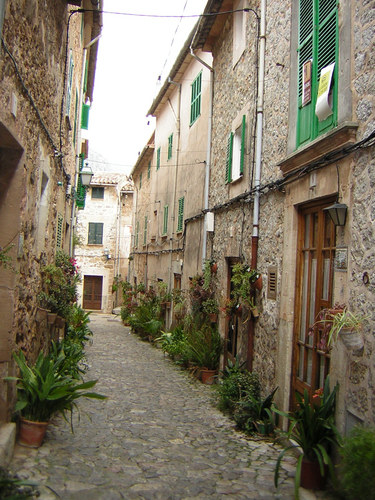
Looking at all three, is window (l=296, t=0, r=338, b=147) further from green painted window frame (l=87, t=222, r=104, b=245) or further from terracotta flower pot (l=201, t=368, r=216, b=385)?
green painted window frame (l=87, t=222, r=104, b=245)

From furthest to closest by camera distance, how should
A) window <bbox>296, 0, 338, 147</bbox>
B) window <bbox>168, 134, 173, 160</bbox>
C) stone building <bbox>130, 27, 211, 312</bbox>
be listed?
1. window <bbox>168, 134, 173, 160</bbox>
2. stone building <bbox>130, 27, 211, 312</bbox>
3. window <bbox>296, 0, 338, 147</bbox>

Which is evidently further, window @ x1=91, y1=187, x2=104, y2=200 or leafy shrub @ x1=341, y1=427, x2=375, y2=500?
window @ x1=91, y1=187, x2=104, y2=200

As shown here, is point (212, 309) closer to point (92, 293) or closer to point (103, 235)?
point (92, 293)

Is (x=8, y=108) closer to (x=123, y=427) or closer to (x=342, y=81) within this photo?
(x=342, y=81)

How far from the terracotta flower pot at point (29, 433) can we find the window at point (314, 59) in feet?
13.6

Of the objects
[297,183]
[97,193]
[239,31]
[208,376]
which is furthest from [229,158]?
[97,193]

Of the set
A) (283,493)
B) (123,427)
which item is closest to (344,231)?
(283,493)

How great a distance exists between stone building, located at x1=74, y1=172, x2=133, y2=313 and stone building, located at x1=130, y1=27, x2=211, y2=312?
29.7 feet

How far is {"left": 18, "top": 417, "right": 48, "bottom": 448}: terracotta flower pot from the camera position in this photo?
4.68 m

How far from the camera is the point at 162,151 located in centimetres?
1784

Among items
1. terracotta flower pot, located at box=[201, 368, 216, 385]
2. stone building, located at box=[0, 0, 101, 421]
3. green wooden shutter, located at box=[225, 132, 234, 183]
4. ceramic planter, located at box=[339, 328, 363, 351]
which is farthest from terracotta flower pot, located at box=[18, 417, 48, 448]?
green wooden shutter, located at box=[225, 132, 234, 183]

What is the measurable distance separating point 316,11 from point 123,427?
5419 mm

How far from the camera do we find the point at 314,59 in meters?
5.40

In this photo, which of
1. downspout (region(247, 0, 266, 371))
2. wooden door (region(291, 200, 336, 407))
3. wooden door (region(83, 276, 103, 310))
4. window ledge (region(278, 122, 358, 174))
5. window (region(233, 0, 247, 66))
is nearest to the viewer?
window ledge (region(278, 122, 358, 174))
